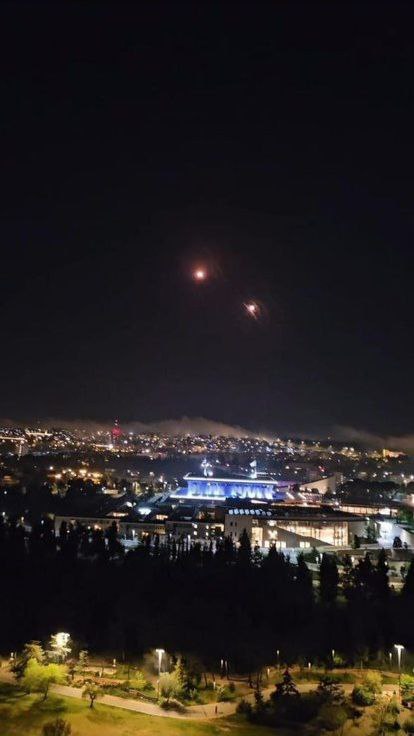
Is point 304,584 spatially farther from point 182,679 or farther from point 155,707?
point 155,707

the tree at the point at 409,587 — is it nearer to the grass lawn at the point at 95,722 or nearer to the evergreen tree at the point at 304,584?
the evergreen tree at the point at 304,584

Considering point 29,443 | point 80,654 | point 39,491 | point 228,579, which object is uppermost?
point 29,443

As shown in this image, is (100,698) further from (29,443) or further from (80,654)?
(29,443)

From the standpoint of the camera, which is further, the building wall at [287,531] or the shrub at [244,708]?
the building wall at [287,531]

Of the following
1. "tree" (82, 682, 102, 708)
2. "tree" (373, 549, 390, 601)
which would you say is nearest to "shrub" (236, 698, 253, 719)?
"tree" (82, 682, 102, 708)

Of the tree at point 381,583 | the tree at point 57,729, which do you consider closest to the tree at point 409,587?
the tree at point 381,583

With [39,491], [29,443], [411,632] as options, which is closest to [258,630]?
[411,632]
